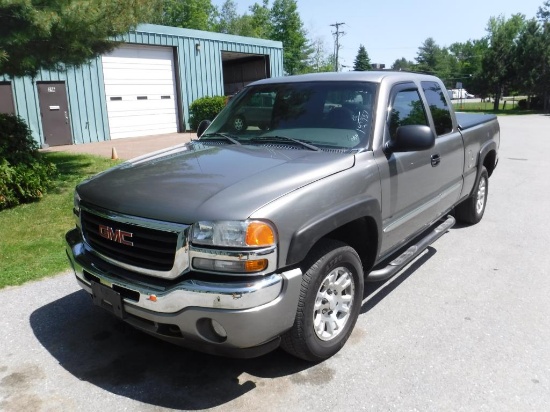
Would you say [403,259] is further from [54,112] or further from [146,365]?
[54,112]

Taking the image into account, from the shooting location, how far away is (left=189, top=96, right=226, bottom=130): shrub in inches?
779

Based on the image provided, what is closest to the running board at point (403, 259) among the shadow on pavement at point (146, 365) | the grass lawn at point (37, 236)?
the shadow on pavement at point (146, 365)

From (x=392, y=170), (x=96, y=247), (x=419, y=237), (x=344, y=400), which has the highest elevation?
(x=392, y=170)

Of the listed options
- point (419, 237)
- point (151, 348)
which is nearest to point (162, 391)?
point (151, 348)

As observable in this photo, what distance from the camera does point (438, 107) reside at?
16.4 feet

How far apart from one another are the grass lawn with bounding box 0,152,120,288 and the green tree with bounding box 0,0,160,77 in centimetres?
218

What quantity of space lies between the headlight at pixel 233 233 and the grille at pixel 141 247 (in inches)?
7.2

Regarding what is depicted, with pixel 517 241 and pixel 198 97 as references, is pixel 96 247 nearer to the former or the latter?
pixel 517 241

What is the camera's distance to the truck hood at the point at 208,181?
2729mm

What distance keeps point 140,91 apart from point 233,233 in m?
17.3

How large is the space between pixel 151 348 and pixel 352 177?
1887 millimetres

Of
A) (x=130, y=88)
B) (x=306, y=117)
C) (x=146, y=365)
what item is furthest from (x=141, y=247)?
(x=130, y=88)

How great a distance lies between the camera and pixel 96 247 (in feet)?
10.8

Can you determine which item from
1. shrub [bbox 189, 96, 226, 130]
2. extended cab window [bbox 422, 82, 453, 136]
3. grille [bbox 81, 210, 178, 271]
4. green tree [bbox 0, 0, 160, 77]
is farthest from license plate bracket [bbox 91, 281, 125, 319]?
shrub [bbox 189, 96, 226, 130]
